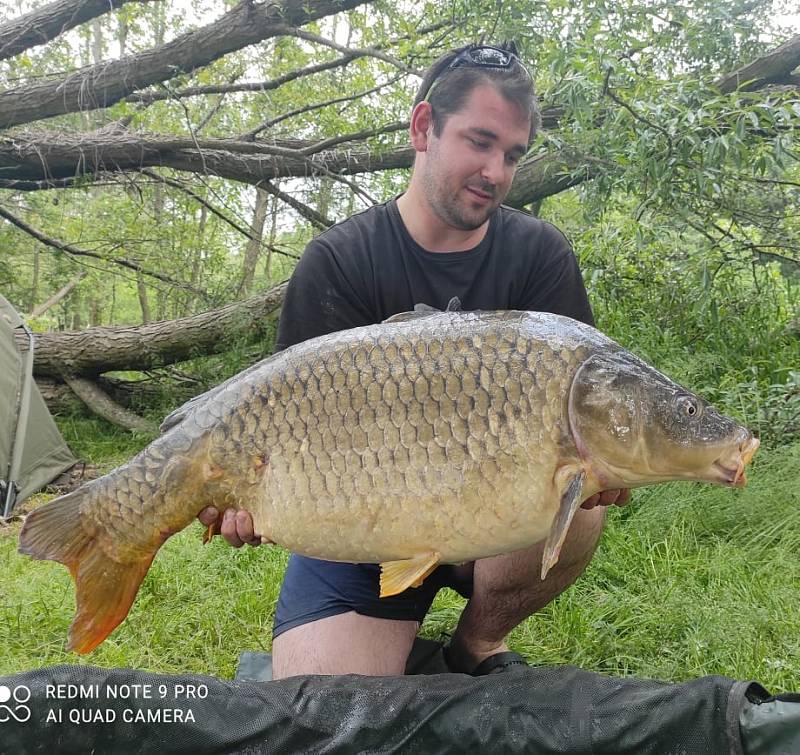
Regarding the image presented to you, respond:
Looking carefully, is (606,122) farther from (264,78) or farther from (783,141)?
(264,78)

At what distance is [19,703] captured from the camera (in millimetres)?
1131

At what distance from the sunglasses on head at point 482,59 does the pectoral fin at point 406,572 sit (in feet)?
3.47

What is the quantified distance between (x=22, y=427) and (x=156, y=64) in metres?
2.16

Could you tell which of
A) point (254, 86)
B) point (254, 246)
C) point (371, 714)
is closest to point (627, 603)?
point (371, 714)

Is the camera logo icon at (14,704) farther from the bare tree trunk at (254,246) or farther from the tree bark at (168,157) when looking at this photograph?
the bare tree trunk at (254,246)

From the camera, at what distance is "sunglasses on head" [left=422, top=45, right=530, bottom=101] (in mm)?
1597

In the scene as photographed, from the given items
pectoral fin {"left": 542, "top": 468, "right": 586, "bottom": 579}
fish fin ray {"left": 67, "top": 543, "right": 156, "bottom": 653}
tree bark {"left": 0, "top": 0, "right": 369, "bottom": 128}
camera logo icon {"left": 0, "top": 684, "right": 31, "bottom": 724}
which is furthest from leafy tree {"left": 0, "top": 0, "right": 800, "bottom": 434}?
camera logo icon {"left": 0, "top": 684, "right": 31, "bottom": 724}

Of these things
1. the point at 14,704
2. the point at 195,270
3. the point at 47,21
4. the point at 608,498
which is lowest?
the point at 195,270

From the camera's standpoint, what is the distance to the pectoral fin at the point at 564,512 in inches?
40.4

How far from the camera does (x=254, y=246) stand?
275 inches

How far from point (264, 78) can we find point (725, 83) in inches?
124

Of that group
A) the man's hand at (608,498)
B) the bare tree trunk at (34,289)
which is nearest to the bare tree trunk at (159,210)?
the bare tree trunk at (34,289)

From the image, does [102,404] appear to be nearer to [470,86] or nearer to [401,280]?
[401,280]

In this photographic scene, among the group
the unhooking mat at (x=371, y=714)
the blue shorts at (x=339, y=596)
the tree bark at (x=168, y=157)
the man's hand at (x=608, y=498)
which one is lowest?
the blue shorts at (x=339, y=596)
